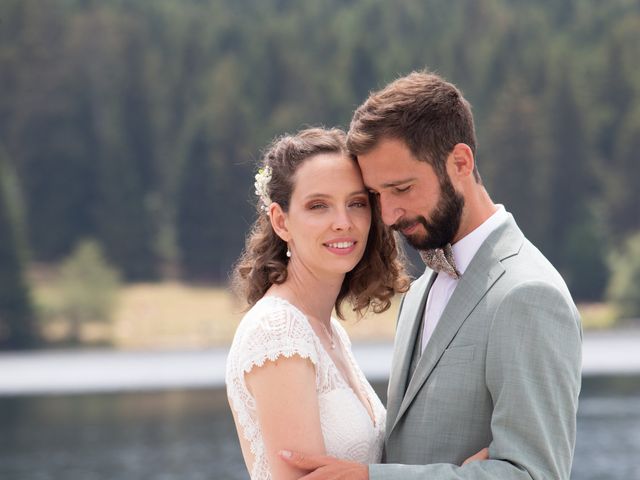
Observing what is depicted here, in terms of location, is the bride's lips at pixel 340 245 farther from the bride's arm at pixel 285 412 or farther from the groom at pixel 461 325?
the bride's arm at pixel 285 412

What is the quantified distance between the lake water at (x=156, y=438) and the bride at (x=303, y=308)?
14207 mm

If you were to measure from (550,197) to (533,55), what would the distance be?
10.9 meters

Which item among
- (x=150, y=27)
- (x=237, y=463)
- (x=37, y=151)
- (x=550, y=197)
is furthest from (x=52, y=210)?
(x=237, y=463)

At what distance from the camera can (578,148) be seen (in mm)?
64125

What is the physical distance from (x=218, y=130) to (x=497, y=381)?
204 feet

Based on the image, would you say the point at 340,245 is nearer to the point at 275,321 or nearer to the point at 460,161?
the point at 275,321

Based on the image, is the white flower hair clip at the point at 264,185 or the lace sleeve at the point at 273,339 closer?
the lace sleeve at the point at 273,339

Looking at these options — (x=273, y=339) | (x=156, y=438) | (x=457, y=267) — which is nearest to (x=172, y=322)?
(x=156, y=438)

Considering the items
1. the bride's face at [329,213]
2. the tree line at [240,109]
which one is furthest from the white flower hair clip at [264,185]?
the tree line at [240,109]

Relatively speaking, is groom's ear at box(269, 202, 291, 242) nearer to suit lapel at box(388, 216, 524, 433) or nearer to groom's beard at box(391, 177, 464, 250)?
groom's beard at box(391, 177, 464, 250)

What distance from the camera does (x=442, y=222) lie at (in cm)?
349

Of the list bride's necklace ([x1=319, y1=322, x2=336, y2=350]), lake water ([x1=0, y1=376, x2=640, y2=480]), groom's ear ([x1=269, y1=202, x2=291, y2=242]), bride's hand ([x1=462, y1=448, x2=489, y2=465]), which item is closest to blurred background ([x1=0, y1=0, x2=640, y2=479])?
lake water ([x1=0, y1=376, x2=640, y2=480])

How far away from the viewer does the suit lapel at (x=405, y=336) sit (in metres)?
3.64

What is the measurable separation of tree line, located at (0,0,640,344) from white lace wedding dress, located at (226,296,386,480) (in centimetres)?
5243
